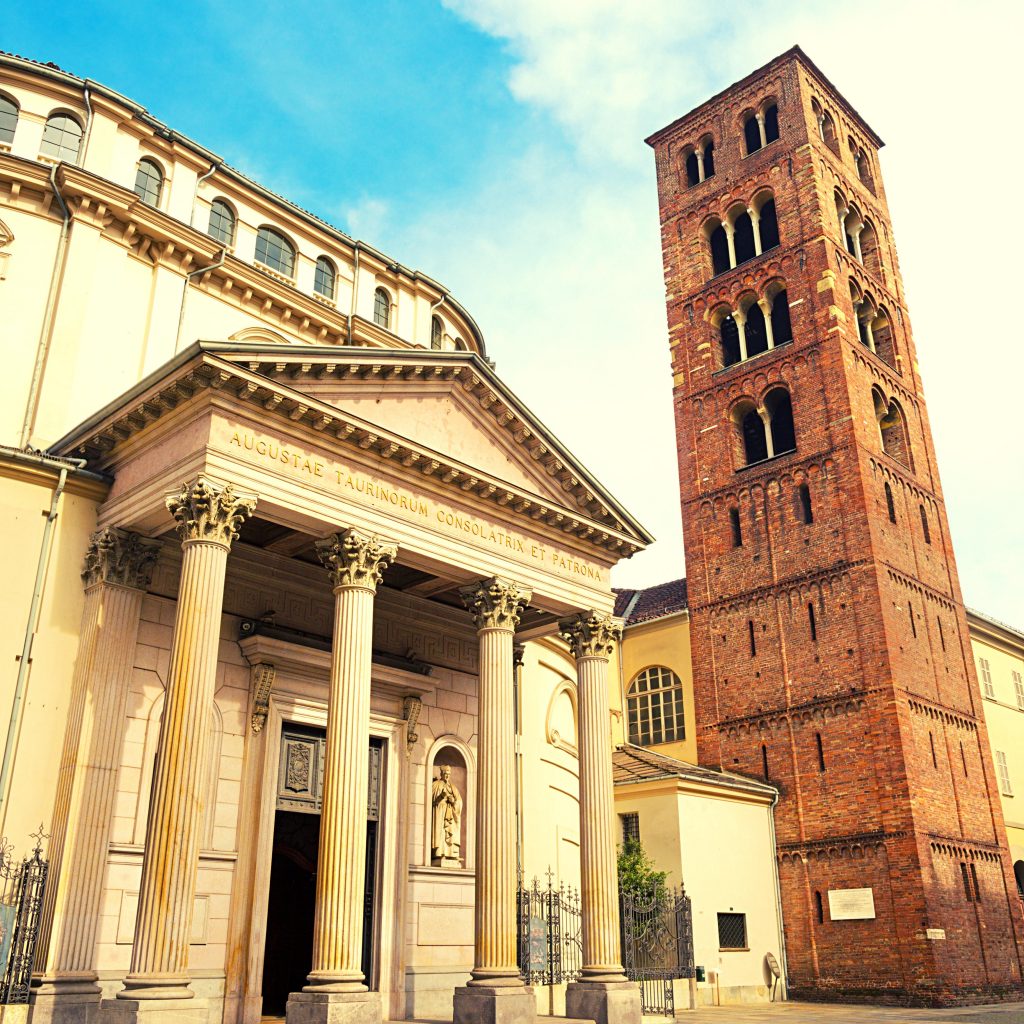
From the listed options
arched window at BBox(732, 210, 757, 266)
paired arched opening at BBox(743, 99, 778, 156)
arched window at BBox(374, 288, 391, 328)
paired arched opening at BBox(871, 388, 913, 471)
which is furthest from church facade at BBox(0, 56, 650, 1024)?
paired arched opening at BBox(743, 99, 778, 156)

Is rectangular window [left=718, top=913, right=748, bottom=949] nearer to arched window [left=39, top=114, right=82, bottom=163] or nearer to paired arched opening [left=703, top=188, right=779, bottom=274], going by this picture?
paired arched opening [left=703, top=188, right=779, bottom=274]

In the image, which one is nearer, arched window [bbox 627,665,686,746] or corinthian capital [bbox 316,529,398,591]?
corinthian capital [bbox 316,529,398,591]

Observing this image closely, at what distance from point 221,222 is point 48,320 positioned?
5.44 metres

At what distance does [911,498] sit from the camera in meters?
38.2

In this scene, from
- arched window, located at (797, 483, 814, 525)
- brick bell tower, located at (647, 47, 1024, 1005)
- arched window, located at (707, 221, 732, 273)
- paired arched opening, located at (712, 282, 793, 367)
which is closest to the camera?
brick bell tower, located at (647, 47, 1024, 1005)

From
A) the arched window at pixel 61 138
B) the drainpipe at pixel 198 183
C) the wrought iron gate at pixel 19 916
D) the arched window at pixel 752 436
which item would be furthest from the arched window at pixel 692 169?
the wrought iron gate at pixel 19 916

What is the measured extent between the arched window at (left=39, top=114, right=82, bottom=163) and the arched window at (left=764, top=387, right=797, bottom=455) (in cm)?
2565

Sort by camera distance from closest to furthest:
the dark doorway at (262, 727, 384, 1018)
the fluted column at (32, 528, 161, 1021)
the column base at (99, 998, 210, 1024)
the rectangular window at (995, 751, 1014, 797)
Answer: the column base at (99, 998, 210, 1024) → the fluted column at (32, 528, 161, 1021) → the dark doorway at (262, 727, 384, 1018) → the rectangular window at (995, 751, 1014, 797)

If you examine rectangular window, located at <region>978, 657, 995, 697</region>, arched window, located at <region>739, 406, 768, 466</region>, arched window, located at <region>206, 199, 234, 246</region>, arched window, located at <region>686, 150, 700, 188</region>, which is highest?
arched window, located at <region>686, 150, 700, 188</region>

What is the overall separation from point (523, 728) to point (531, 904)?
3.89 m

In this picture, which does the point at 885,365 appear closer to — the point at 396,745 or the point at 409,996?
the point at 396,745

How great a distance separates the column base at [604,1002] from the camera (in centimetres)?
1786

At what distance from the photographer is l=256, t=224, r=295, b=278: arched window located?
81.1 ft

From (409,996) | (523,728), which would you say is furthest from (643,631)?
(409,996)
